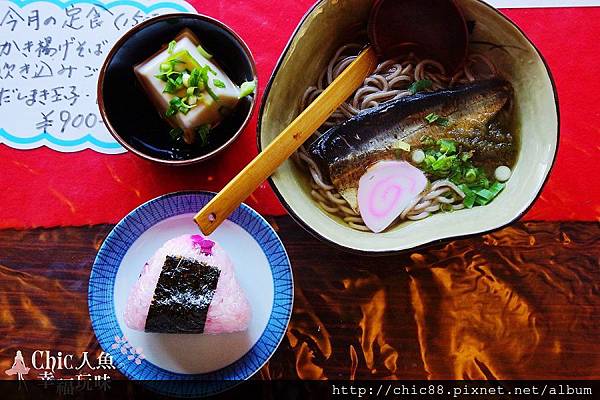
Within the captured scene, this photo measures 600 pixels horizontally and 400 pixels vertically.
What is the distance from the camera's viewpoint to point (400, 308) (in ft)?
5.80

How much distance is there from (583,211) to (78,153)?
1.46 metres

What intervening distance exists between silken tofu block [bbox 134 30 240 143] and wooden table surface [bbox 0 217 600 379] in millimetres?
353

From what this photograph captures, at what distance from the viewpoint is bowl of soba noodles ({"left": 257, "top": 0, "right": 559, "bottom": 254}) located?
163cm

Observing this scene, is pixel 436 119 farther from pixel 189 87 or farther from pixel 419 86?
pixel 189 87

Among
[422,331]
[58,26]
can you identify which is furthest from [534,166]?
[58,26]

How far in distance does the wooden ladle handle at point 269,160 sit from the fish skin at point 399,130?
136 millimetres

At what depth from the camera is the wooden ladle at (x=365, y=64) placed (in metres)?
1.53

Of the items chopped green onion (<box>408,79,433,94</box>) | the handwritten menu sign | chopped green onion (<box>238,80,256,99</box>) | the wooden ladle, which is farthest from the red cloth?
chopped green onion (<box>408,79,433,94</box>)

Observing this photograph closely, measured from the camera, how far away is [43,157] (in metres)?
1.81

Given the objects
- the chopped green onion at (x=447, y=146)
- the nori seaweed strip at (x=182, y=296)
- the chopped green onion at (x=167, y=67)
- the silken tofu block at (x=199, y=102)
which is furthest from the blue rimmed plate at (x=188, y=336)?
the chopped green onion at (x=447, y=146)

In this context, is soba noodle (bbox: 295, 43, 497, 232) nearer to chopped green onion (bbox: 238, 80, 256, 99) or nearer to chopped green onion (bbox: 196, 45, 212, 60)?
chopped green onion (bbox: 238, 80, 256, 99)

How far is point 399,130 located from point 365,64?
8.1 inches

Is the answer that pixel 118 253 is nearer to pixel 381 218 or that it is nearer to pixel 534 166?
pixel 381 218

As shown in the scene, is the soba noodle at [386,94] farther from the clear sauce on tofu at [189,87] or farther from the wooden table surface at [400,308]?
the clear sauce on tofu at [189,87]
